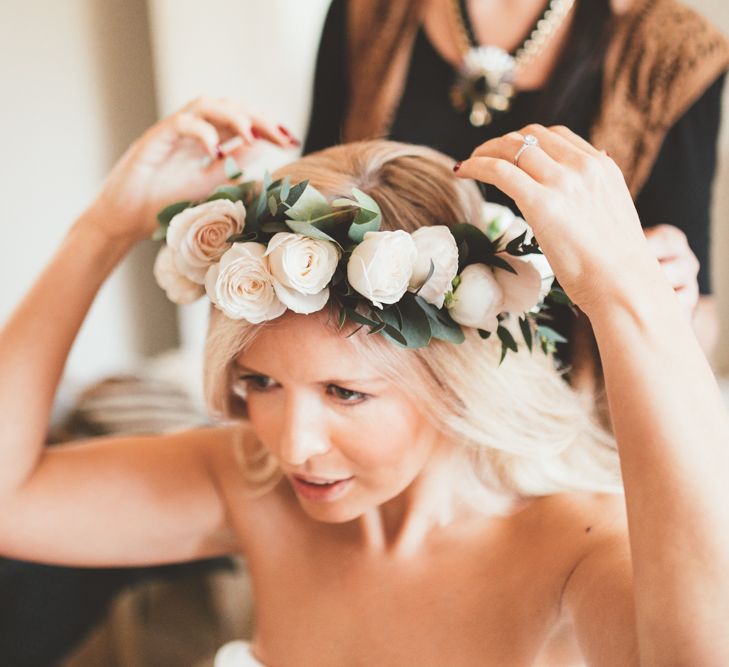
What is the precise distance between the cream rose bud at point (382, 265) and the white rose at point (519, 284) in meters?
0.11

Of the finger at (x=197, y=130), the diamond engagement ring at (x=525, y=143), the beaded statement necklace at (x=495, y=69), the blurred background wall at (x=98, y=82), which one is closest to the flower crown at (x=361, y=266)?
the diamond engagement ring at (x=525, y=143)

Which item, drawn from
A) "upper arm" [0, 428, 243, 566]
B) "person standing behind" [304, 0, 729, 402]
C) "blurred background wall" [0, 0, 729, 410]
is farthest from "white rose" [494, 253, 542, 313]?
"blurred background wall" [0, 0, 729, 410]

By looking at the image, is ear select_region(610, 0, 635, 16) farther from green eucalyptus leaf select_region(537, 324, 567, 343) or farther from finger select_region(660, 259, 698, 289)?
green eucalyptus leaf select_region(537, 324, 567, 343)

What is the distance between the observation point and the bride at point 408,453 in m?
0.70

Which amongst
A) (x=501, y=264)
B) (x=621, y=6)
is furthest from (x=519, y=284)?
(x=621, y=6)

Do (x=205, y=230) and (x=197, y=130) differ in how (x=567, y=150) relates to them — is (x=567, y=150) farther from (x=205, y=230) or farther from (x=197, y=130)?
(x=197, y=130)

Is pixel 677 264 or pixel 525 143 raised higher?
pixel 525 143

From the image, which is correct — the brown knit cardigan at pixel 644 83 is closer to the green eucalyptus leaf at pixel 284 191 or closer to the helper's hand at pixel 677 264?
the helper's hand at pixel 677 264

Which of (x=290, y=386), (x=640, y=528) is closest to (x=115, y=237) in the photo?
(x=290, y=386)

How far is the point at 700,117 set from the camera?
3.98ft

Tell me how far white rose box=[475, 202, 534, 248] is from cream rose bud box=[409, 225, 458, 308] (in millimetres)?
75

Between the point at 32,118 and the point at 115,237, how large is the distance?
1318 mm

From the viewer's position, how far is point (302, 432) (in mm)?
884

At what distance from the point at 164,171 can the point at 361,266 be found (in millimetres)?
486
